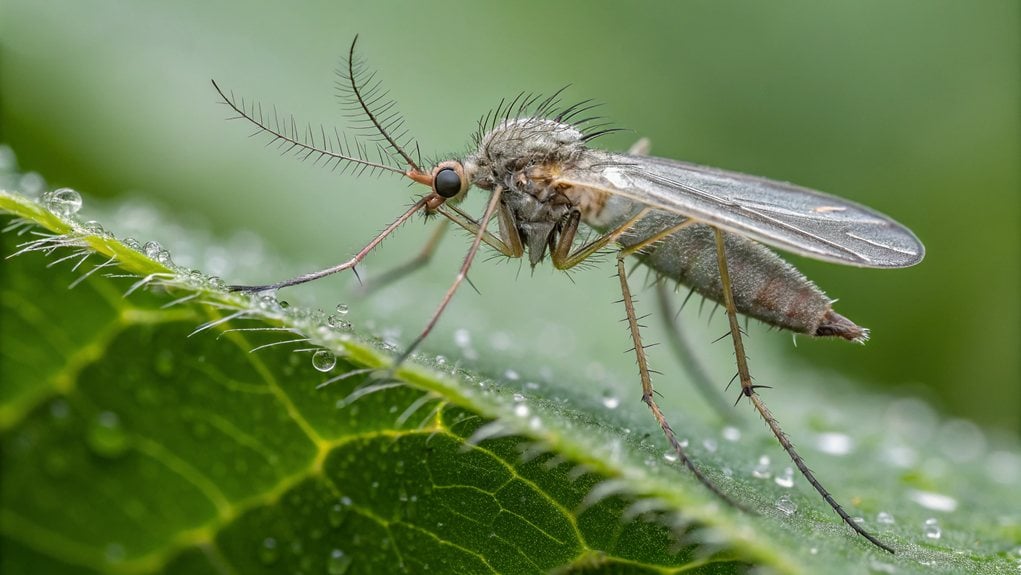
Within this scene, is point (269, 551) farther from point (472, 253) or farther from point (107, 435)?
point (472, 253)

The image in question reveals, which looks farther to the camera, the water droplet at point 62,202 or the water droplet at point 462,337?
the water droplet at point 462,337

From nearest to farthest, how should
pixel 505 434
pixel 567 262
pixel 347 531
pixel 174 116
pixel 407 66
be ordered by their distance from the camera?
pixel 505 434
pixel 347 531
pixel 567 262
pixel 174 116
pixel 407 66

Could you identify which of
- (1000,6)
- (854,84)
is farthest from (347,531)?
(1000,6)

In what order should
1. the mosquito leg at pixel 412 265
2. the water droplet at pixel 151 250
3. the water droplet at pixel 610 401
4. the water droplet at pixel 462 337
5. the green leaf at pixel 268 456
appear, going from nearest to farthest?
the green leaf at pixel 268 456, the water droplet at pixel 151 250, the water droplet at pixel 610 401, the water droplet at pixel 462 337, the mosquito leg at pixel 412 265

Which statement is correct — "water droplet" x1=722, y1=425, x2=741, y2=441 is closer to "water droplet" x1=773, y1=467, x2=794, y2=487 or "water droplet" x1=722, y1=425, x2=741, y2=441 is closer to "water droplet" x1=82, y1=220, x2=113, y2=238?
"water droplet" x1=773, y1=467, x2=794, y2=487

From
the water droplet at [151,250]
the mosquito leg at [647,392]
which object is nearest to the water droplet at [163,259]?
the water droplet at [151,250]

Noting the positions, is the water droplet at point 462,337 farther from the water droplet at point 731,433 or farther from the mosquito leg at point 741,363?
the water droplet at point 731,433

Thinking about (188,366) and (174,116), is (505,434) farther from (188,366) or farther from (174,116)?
(174,116)
